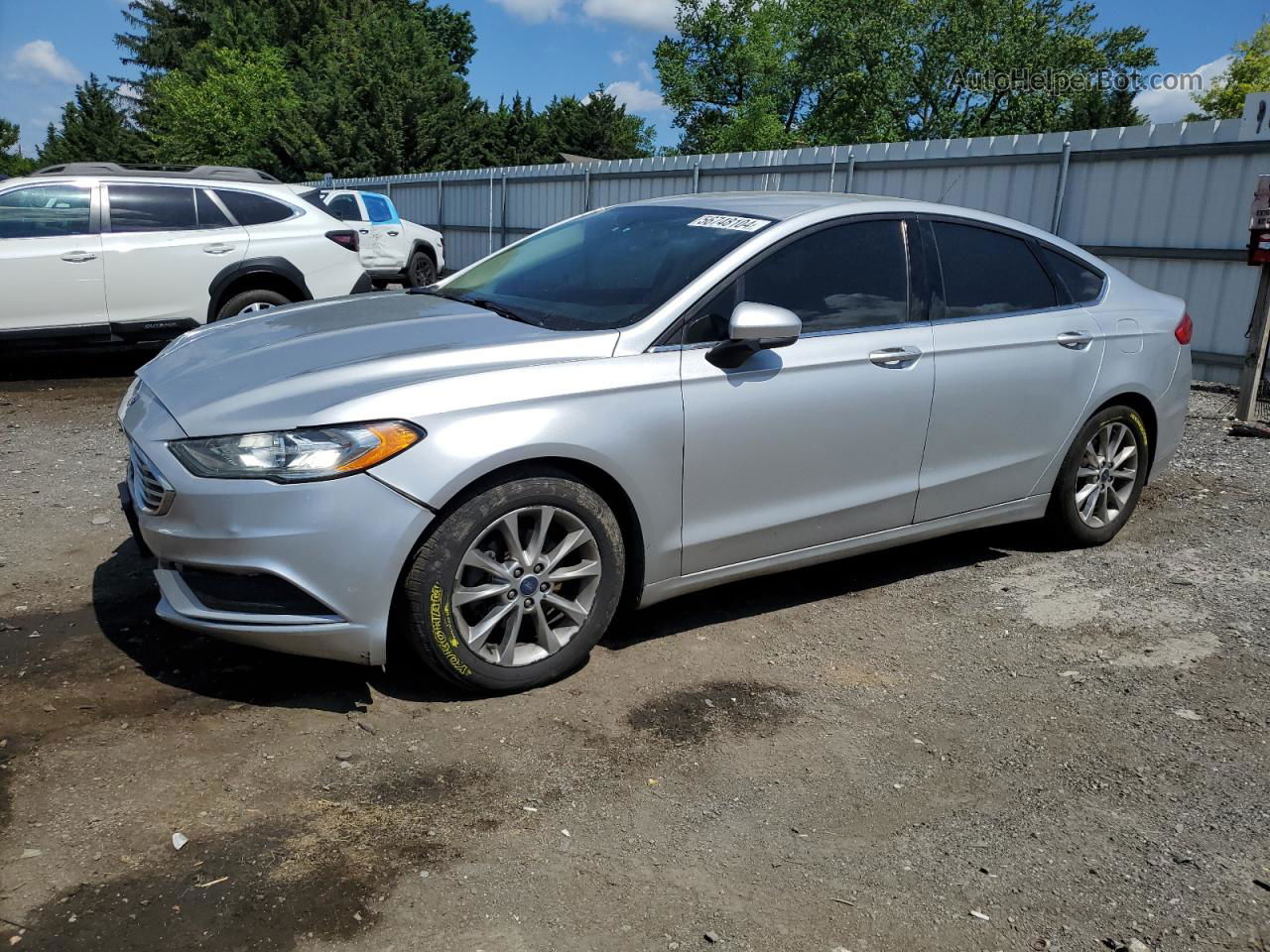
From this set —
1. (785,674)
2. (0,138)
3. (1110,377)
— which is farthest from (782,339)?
(0,138)

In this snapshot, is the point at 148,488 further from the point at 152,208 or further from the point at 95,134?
the point at 95,134

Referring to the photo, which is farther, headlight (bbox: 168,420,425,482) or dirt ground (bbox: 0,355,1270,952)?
headlight (bbox: 168,420,425,482)

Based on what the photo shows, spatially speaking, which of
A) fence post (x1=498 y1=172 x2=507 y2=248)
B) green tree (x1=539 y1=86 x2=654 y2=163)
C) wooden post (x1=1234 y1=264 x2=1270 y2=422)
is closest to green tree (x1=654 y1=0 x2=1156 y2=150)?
green tree (x1=539 y1=86 x2=654 y2=163)

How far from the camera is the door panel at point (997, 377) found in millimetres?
4492

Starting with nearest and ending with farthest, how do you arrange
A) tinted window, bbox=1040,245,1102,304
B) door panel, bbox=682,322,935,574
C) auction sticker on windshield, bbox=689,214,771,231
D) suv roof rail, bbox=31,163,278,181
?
1. door panel, bbox=682,322,935,574
2. auction sticker on windshield, bbox=689,214,771,231
3. tinted window, bbox=1040,245,1102,304
4. suv roof rail, bbox=31,163,278,181

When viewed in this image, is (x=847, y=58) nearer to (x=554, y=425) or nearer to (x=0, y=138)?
(x=554, y=425)

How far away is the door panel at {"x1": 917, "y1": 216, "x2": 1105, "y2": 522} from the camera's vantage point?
4.49 m

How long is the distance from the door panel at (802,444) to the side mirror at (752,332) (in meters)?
0.04

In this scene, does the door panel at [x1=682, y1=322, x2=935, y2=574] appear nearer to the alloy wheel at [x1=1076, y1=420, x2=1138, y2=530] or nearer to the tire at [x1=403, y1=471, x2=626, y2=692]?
the tire at [x1=403, y1=471, x2=626, y2=692]

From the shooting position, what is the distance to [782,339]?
12.4 feet

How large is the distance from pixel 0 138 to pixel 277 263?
97256 mm

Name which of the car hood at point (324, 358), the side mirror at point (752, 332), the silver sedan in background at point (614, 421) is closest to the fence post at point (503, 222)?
the silver sedan in background at point (614, 421)

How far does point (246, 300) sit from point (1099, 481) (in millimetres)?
7119

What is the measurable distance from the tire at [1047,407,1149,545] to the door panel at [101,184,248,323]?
23.4 ft
